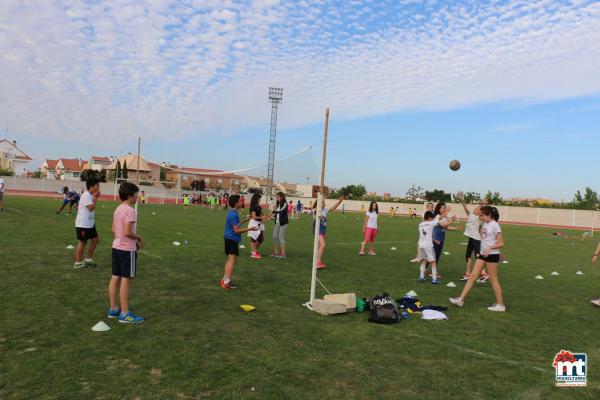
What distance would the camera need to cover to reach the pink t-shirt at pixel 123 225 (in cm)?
574

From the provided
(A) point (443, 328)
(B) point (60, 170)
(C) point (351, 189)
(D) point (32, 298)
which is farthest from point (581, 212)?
(B) point (60, 170)

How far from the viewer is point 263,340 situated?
18.1ft

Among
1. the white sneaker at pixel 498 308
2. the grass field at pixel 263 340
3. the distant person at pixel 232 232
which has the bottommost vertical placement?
the grass field at pixel 263 340

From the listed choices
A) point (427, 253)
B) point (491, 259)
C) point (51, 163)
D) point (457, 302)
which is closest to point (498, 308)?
point (457, 302)

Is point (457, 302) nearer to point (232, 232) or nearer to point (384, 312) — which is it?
point (384, 312)

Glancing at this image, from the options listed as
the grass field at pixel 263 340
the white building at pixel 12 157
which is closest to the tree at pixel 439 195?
the grass field at pixel 263 340

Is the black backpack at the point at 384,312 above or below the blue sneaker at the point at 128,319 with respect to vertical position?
above

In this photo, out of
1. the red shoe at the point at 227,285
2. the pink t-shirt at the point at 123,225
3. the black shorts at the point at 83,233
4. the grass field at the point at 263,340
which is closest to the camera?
the grass field at the point at 263,340

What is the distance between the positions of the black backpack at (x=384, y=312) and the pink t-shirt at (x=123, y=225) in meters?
3.65

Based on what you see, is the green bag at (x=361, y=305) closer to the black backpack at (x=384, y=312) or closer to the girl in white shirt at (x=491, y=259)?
the black backpack at (x=384, y=312)

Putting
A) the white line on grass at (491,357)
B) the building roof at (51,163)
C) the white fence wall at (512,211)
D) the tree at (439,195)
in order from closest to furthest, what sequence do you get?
the white line on grass at (491,357), the white fence wall at (512,211), the tree at (439,195), the building roof at (51,163)

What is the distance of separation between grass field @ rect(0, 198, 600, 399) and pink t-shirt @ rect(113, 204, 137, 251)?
1.06m

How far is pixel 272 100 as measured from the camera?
71.4 meters

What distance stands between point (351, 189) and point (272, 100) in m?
29.8
